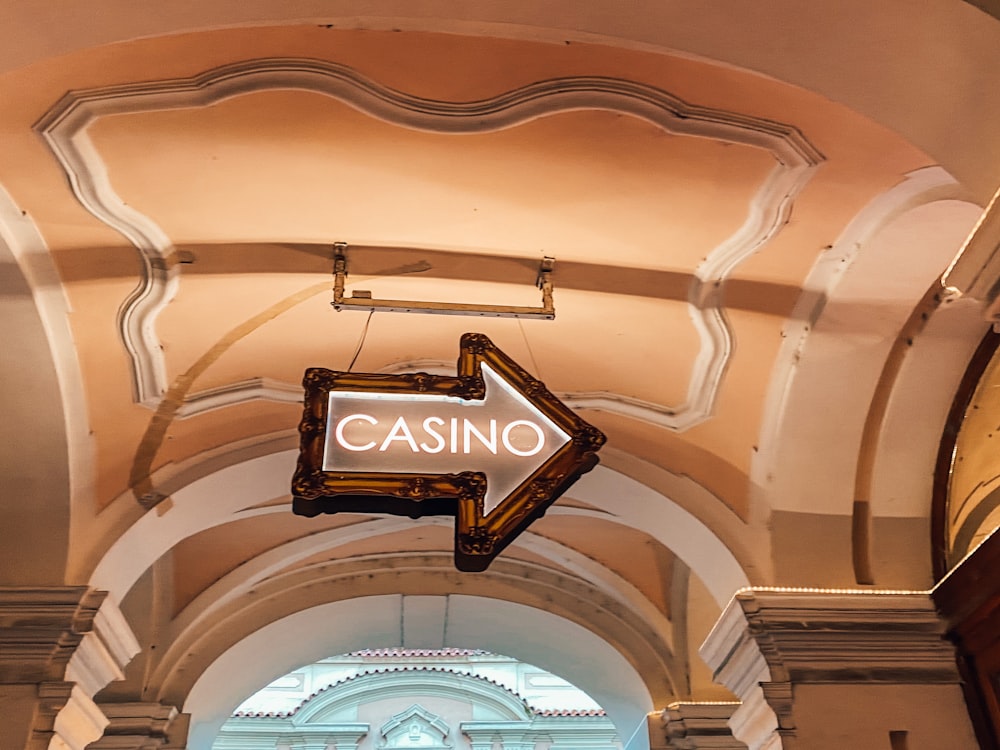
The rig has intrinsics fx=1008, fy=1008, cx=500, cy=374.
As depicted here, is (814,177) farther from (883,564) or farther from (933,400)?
(883,564)

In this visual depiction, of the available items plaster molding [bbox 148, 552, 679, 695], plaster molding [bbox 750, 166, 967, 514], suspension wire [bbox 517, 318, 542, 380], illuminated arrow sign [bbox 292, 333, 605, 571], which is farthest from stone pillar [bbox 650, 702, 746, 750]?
illuminated arrow sign [bbox 292, 333, 605, 571]

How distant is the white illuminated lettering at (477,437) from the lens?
136 inches

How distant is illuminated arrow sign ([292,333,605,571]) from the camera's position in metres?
3.25

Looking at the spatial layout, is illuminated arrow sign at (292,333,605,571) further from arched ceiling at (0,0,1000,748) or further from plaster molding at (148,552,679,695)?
plaster molding at (148,552,679,695)

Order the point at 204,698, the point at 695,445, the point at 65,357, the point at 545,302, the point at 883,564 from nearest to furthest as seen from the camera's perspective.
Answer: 1. the point at 545,302
2. the point at 65,357
3. the point at 883,564
4. the point at 695,445
5. the point at 204,698

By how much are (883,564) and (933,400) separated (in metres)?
0.84

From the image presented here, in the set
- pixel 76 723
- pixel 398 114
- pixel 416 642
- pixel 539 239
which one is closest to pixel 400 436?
pixel 398 114

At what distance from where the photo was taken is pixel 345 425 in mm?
3465

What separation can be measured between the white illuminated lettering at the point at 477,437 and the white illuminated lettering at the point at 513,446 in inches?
1.3

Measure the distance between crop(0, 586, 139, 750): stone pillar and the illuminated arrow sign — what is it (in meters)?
1.98

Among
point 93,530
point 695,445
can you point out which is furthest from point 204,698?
point 695,445

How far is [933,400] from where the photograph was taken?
4840 millimetres

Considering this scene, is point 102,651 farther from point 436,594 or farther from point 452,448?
point 436,594

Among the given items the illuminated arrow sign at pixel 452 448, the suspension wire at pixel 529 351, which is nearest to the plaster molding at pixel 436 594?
the suspension wire at pixel 529 351
